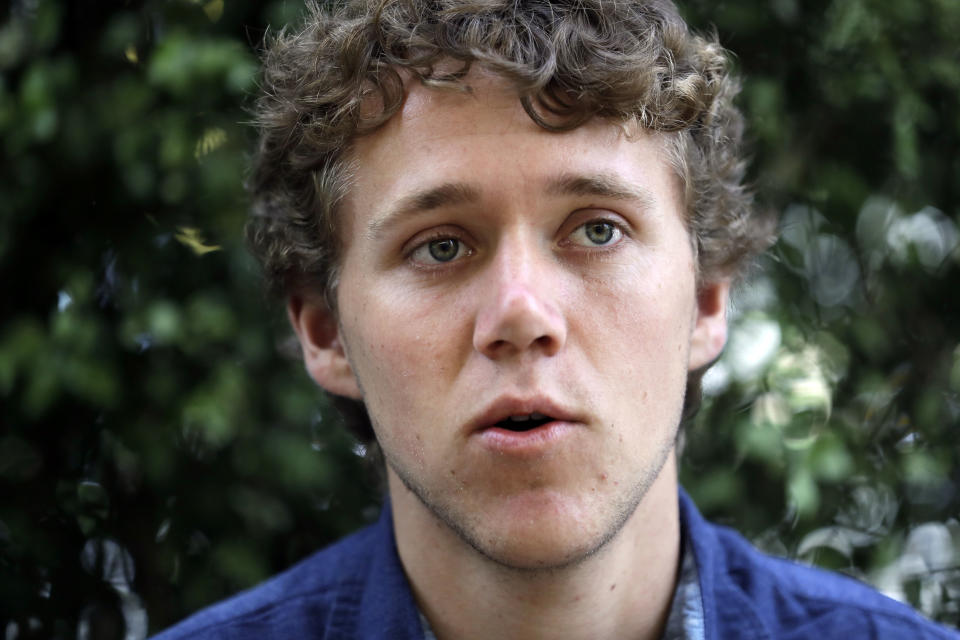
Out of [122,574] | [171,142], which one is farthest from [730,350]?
[122,574]

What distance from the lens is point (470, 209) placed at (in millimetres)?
1625

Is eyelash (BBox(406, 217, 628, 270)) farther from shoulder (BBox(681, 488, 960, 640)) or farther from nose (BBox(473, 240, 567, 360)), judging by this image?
shoulder (BBox(681, 488, 960, 640))

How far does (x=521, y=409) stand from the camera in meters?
1.52

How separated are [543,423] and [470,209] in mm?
381

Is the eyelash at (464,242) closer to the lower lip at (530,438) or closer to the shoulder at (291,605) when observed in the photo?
the lower lip at (530,438)

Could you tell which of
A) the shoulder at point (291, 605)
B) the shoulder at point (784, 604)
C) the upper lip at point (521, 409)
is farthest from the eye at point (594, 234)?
the shoulder at point (291, 605)

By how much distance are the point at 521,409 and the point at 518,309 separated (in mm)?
159

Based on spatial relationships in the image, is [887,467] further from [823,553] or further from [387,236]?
[387,236]

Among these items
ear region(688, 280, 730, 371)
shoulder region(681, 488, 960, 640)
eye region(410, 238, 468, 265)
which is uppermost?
eye region(410, 238, 468, 265)

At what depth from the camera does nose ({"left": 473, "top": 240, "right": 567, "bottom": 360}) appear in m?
1.50

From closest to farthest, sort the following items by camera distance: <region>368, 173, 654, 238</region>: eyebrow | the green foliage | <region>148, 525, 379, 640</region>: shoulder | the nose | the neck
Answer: the nose → <region>368, 173, 654, 238</region>: eyebrow → the neck → <region>148, 525, 379, 640</region>: shoulder → the green foliage

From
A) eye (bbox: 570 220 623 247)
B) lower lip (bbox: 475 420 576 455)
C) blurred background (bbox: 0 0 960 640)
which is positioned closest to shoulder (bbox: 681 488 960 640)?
blurred background (bbox: 0 0 960 640)

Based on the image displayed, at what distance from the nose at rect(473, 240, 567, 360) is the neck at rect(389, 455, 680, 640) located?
42 cm

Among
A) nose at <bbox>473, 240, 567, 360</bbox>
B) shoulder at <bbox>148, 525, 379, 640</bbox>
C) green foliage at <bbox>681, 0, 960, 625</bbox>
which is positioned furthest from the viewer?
green foliage at <bbox>681, 0, 960, 625</bbox>
